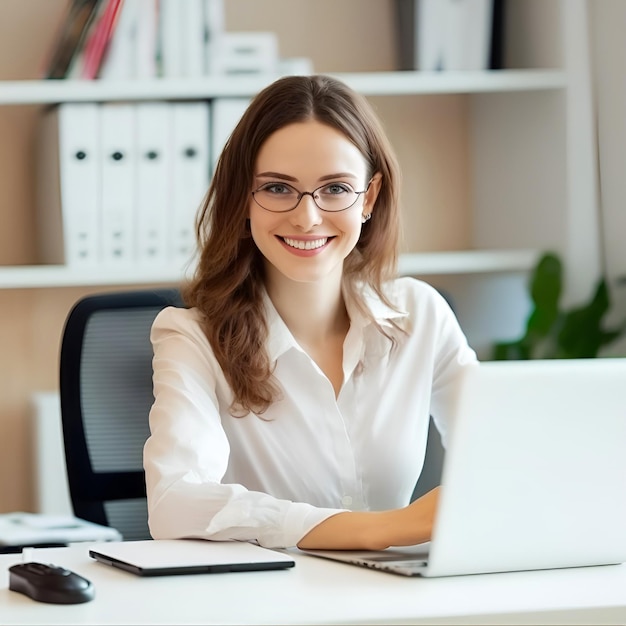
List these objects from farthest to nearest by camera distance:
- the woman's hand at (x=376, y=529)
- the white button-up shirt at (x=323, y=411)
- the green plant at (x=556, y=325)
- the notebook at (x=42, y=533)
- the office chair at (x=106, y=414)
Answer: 1. the green plant at (x=556, y=325)
2. the notebook at (x=42, y=533)
3. the office chair at (x=106, y=414)
4. the white button-up shirt at (x=323, y=411)
5. the woman's hand at (x=376, y=529)

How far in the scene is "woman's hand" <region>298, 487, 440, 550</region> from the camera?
49.9 inches

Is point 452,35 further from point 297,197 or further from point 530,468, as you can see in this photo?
point 530,468

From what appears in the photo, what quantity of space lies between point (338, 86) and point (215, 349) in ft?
1.53

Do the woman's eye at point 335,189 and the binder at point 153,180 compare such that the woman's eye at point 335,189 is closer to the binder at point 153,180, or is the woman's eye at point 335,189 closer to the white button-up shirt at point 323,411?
the white button-up shirt at point 323,411

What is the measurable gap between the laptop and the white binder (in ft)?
5.24

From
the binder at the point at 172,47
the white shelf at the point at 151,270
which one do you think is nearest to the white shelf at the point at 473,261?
the white shelf at the point at 151,270

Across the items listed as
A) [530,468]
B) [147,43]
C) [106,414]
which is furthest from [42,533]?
[530,468]

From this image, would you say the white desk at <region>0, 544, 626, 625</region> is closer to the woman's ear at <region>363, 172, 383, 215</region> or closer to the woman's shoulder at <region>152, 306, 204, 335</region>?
the woman's shoulder at <region>152, 306, 204, 335</region>

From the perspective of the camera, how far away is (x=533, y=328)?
2766 mm

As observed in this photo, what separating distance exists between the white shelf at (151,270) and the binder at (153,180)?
47 millimetres

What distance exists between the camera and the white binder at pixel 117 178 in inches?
103

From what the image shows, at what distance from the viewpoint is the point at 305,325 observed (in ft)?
6.06

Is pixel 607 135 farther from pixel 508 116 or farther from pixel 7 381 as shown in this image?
pixel 7 381

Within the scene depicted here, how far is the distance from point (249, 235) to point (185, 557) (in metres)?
0.72
